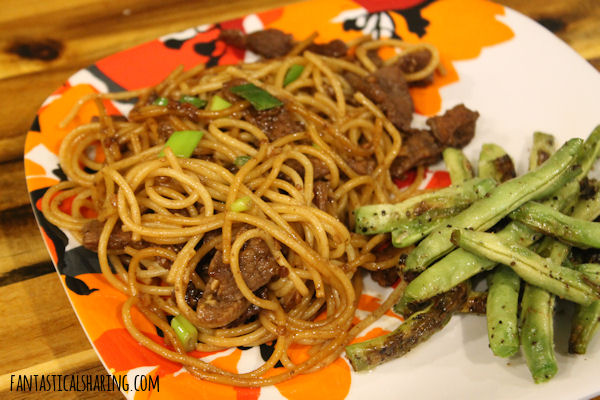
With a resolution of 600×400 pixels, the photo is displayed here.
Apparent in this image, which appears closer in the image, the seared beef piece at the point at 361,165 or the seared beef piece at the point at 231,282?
the seared beef piece at the point at 231,282

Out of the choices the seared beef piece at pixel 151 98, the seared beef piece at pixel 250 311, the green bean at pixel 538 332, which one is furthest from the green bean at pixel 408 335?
the seared beef piece at pixel 151 98

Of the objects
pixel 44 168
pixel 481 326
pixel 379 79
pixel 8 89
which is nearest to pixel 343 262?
pixel 481 326

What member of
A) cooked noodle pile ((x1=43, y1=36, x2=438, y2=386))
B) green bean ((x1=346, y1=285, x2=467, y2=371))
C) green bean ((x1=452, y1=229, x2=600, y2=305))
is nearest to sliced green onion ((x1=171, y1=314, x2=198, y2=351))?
cooked noodle pile ((x1=43, y1=36, x2=438, y2=386))

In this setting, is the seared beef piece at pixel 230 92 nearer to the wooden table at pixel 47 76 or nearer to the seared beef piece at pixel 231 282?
the seared beef piece at pixel 231 282

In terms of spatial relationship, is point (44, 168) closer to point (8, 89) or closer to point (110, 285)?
point (110, 285)

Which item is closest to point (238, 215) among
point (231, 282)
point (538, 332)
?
point (231, 282)

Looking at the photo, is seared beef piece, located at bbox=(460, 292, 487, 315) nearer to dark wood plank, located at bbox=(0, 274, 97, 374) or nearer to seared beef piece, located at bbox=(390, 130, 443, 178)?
seared beef piece, located at bbox=(390, 130, 443, 178)

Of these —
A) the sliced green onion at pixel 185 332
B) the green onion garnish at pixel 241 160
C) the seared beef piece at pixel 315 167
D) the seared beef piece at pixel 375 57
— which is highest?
the seared beef piece at pixel 375 57
